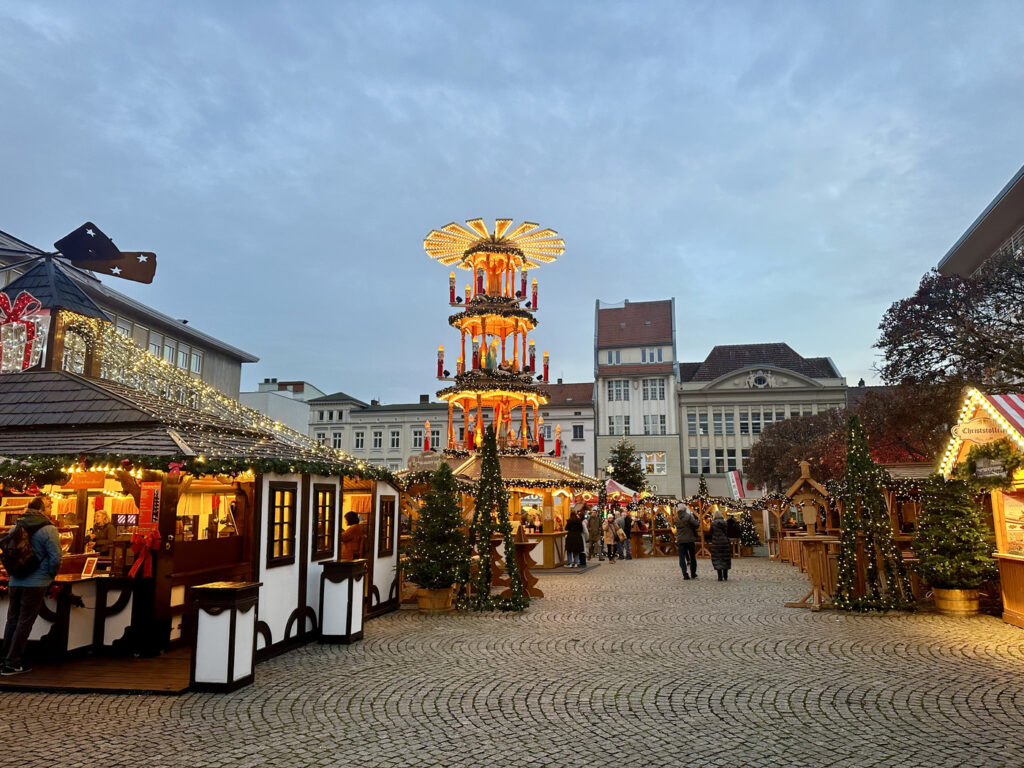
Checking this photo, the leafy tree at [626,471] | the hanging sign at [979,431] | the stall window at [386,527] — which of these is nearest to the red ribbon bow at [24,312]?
the stall window at [386,527]

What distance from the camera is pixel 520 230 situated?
2556cm

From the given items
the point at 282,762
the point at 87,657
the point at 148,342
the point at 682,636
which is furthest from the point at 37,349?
the point at 148,342

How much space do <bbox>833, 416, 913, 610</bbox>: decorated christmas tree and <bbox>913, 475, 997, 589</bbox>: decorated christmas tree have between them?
1.45 ft

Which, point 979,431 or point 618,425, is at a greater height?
point 618,425

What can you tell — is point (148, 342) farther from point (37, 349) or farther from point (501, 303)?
point (37, 349)

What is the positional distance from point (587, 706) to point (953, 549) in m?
8.37

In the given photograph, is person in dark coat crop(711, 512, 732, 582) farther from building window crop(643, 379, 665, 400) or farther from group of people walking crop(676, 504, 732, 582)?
building window crop(643, 379, 665, 400)

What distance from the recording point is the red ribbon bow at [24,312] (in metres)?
11.1

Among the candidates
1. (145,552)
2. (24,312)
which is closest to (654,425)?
(24,312)

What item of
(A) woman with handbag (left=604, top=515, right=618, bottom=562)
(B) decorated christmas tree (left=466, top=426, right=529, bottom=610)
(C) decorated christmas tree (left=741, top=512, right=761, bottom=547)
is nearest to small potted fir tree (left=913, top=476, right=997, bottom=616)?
(B) decorated christmas tree (left=466, top=426, right=529, bottom=610)

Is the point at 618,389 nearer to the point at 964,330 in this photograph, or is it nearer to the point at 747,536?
the point at 747,536

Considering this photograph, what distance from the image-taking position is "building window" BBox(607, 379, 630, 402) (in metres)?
59.8

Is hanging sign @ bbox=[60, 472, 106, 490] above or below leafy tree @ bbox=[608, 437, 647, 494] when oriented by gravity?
below

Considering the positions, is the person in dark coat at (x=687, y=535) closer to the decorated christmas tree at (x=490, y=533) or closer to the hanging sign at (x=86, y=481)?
the decorated christmas tree at (x=490, y=533)
